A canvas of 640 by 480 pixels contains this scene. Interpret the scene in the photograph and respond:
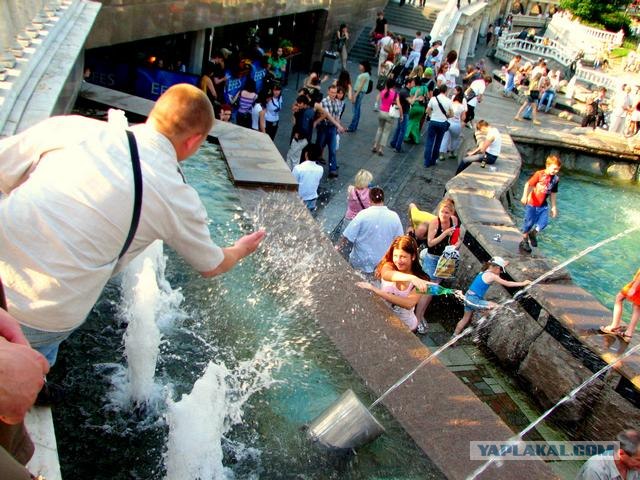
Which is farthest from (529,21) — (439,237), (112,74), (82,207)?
(82,207)

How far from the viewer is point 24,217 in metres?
2.55

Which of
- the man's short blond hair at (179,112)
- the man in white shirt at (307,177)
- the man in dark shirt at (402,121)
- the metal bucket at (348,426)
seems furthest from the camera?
the man in dark shirt at (402,121)

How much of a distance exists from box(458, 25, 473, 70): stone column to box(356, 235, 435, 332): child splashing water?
23.0m

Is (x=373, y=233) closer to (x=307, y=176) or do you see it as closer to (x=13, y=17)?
(x=307, y=176)

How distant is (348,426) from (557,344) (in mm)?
3718

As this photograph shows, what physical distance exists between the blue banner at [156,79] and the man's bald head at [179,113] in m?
9.76

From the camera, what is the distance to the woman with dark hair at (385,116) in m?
13.4

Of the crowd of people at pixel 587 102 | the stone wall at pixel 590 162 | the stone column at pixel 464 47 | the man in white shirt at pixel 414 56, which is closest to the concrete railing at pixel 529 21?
the stone column at pixel 464 47

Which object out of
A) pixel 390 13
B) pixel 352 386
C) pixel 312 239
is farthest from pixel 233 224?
pixel 390 13

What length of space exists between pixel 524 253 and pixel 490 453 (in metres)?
4.07

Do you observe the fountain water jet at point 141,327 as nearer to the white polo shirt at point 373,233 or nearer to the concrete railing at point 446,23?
the white polo shirt at point 373,233

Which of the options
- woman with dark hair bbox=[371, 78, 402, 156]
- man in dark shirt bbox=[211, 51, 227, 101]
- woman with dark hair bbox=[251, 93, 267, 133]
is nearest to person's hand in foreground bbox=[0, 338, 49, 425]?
woman with dark hair bbox=[251, 93, 267, 133]

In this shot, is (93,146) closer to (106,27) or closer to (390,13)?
(106,27)

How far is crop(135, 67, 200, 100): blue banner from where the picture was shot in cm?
1225
